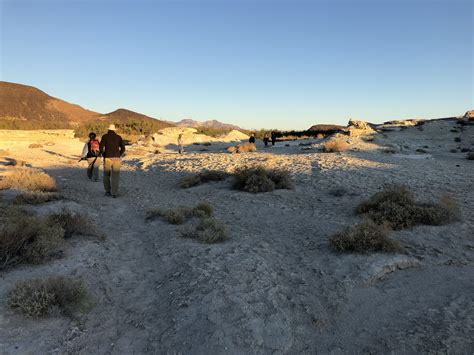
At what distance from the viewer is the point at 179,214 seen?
8.15 m

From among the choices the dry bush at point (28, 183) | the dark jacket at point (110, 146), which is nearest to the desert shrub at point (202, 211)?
the dark jacket at point (110, 146)

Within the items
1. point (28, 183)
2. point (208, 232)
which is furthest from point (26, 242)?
point (28, 183)

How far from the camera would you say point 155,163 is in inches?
744

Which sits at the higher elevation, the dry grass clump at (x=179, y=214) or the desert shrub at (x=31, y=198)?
the desert shrub at (x=31, y=198)

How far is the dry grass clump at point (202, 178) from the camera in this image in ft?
43.5

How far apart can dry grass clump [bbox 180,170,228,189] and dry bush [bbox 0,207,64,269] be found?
7.37m

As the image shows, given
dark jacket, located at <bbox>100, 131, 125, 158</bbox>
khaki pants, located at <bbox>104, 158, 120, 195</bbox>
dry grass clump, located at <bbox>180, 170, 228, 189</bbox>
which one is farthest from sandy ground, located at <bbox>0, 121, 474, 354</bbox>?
dry grass clump, located at <bbox>180, 170, 228, 189</bbox>

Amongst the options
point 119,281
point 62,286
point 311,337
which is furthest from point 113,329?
point 311,337

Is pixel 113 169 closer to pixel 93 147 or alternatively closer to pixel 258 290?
pixel 93 147

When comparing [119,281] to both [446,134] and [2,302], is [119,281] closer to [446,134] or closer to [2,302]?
[2,302]

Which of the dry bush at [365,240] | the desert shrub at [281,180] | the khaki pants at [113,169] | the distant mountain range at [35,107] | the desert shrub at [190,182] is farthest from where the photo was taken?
the distant mountain range at [35,107]

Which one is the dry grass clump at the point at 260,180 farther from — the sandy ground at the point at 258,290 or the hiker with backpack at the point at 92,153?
the hiker with backpack at the point at 92,153

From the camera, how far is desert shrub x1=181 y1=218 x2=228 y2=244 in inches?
268

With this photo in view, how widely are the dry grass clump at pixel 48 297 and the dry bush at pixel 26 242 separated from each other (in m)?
0.92
